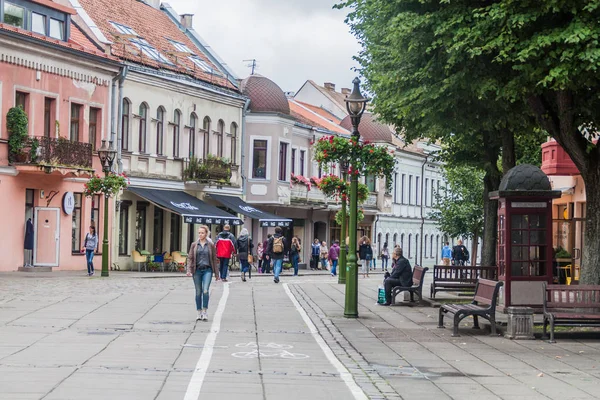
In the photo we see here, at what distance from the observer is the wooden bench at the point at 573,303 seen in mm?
19172

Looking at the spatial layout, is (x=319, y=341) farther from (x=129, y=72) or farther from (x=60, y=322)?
(x=129, y=72)

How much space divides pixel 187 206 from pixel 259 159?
39.4 ft

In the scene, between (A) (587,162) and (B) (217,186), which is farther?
(B) (217,186)

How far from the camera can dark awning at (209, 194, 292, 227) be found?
57.1 metres

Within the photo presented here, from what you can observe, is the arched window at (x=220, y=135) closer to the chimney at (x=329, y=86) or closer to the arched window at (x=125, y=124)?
the arched window at (x=125, y=124)

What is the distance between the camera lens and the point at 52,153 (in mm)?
42000

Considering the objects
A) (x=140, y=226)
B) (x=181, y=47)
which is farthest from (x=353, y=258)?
(x=181, y=47)

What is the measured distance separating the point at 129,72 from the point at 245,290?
731 inches

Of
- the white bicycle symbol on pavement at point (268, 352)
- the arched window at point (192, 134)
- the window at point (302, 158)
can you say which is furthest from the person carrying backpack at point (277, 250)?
the window at point (302, 158)

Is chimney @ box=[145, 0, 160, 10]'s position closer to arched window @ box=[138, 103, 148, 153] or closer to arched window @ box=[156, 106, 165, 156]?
arched window @ box=[156, 106, 165, 156]

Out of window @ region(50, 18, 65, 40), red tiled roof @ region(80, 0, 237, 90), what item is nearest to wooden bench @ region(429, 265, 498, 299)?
window @ region(50, 18, 65, 40)

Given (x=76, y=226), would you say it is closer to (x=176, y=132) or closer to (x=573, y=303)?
(x=176, y=132)

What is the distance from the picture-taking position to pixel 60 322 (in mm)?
20109

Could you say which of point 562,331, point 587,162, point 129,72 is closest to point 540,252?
point 587,162
